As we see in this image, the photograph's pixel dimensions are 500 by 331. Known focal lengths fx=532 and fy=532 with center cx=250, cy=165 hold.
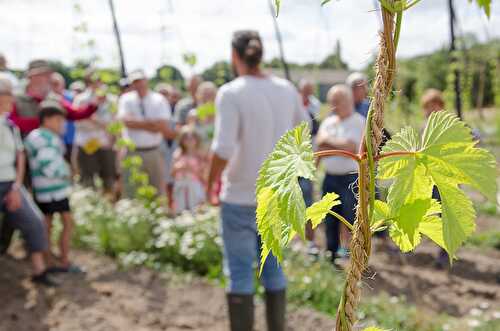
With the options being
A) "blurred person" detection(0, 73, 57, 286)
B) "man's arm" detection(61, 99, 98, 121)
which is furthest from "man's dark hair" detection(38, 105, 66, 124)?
"man's arm" detection(61, 99, 98, 121)

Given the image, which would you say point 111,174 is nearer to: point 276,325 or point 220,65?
point 220,65

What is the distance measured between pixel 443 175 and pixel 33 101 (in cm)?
452

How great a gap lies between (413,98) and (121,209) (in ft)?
40.6

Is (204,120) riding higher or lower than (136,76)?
lower

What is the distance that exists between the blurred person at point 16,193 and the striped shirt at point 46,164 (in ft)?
0.44

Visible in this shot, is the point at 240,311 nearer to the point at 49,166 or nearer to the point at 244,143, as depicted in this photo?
the point at 244,143

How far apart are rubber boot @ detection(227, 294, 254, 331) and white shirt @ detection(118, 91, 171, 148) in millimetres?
3069

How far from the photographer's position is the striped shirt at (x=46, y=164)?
3.98 meters

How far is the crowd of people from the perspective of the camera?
2.53 m

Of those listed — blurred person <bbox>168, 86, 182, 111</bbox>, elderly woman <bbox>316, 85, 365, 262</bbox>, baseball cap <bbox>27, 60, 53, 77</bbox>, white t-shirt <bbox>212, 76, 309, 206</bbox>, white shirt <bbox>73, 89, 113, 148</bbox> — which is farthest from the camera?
blurred person <bbox>168, 86, 182, 111</bbox>

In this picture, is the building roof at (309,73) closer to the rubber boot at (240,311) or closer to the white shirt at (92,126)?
the white shirt at (92,126)

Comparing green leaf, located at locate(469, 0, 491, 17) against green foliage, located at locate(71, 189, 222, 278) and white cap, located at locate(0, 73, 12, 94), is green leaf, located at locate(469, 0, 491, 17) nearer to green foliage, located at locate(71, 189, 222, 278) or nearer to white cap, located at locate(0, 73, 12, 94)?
white cap, located at locate(0, 73, 12, 94)

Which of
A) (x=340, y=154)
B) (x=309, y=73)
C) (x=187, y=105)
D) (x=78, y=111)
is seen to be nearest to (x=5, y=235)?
(x=78, y=111)

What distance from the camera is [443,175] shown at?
2.04 feet
